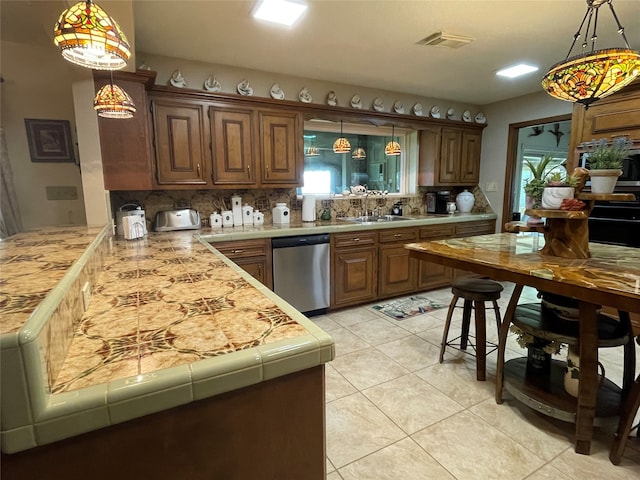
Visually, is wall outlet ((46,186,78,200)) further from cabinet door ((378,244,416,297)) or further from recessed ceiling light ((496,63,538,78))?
recessed ceiling light ((496,63,538,78))

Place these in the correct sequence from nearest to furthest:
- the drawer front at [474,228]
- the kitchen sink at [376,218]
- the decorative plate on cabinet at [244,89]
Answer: the decorative plate on cabinet at [244,89] → the kitchen sink at [376,218] → the drawer front at [474,228]

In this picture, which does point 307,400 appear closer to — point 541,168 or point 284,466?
point 284,466

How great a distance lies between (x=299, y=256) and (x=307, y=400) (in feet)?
7.85

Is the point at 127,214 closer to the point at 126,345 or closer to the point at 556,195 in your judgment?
the point at 126,345

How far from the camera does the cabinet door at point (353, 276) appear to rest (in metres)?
3.51

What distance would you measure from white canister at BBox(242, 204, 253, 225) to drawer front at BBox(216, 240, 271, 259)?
54 centimetres

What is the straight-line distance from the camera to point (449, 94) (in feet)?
14.4

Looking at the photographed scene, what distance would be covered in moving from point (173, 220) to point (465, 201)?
3953 mm

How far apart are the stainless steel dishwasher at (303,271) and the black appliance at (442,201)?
2.16 meters

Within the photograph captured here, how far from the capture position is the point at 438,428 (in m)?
1.82

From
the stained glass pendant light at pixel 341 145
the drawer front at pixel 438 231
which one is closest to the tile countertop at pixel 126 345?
the stained glass pendant light at pixel 341 145

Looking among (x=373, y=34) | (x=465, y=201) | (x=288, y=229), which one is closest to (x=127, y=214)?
(x=288, y=229)

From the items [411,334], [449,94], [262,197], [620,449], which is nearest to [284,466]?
[620,449]

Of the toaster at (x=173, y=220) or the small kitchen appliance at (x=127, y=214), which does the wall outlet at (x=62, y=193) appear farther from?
the toaster at (x=173, y=220)
